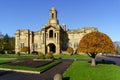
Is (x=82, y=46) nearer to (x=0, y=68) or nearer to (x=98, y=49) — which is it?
(x=98, y=49)

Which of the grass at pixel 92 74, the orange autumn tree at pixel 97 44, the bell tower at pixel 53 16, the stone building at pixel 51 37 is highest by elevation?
the bell tower at pixel 53 16

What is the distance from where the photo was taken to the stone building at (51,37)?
249 feet

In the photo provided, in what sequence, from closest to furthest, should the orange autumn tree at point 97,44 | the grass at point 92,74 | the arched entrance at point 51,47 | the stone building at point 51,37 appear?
the grass at point 92,74 < the orange autumn tree at point 97,44 < the stone building at point 51,37 < the arched entrance at point 51,47

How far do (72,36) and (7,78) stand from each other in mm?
62079

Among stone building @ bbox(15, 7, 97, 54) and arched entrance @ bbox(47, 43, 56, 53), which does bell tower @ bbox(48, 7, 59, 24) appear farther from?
arched entrance @ bbox(47, 43, 56, 53)

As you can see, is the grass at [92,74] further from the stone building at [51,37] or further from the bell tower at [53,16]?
the bell tower at [53,16]

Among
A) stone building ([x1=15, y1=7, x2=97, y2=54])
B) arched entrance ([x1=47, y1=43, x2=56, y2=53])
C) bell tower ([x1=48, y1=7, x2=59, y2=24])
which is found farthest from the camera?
bell tower ([x1=48, y1=7, x2=59, y2=24])

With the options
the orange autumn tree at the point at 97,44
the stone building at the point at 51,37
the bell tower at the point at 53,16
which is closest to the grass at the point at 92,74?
the orange autumn tree at the point at 97,44

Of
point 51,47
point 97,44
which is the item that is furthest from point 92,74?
point 51,47

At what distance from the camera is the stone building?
76000 mm

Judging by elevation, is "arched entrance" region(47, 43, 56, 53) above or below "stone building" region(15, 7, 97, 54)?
below

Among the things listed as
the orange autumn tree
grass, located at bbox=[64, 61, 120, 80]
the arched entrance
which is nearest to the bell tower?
the arched entrance

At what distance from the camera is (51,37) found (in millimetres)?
77188

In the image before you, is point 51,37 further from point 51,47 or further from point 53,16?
point 53,16
